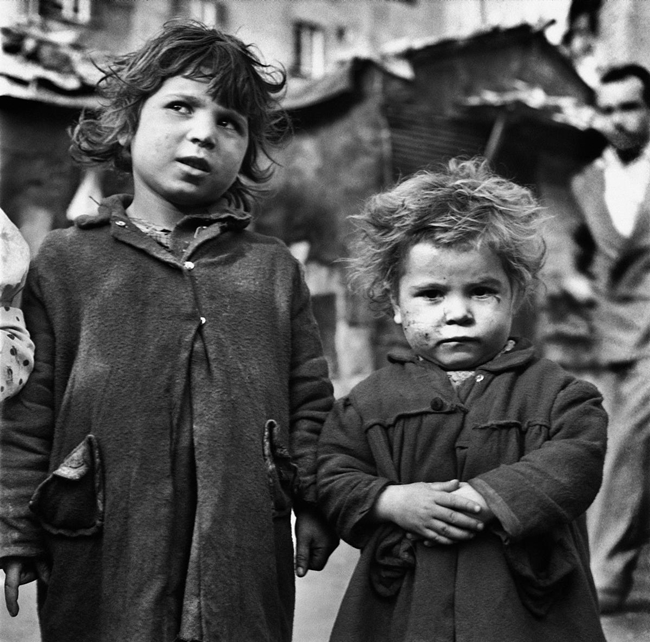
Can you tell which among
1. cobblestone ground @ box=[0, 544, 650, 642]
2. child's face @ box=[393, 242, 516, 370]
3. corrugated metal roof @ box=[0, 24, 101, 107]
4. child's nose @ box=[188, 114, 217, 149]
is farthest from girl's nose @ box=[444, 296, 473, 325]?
corrugated metal roof @ box=[0, 24, 101, 107]

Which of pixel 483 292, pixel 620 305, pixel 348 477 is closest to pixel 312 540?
pixel 348 477

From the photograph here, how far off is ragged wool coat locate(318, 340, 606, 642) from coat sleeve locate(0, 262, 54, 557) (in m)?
0.55

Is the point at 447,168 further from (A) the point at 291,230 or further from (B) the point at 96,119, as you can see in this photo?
(A) the point at 291,230

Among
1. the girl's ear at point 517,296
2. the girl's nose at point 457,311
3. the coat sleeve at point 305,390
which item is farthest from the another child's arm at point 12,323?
the girl's ear at point 517,296

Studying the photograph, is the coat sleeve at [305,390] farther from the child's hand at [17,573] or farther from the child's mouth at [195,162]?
the child's hand at [17,573]

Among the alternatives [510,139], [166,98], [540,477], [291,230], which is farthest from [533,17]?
[540,477]

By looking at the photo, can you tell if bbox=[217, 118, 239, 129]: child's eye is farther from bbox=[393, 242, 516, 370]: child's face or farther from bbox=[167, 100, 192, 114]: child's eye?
bbox=[393, 242, 516, 370]: child's face

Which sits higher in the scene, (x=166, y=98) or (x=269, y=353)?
(x=166, y=98)

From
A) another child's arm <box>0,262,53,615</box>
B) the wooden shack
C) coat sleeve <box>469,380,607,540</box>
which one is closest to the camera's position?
coat sleeve <box>469,380,607,540</box>

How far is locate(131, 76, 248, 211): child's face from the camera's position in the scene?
211 centimetres

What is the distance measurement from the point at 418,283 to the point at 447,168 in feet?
1.29

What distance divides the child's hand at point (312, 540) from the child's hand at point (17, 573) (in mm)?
496

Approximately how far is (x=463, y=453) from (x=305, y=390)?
40cm

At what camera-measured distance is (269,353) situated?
2.08 m
